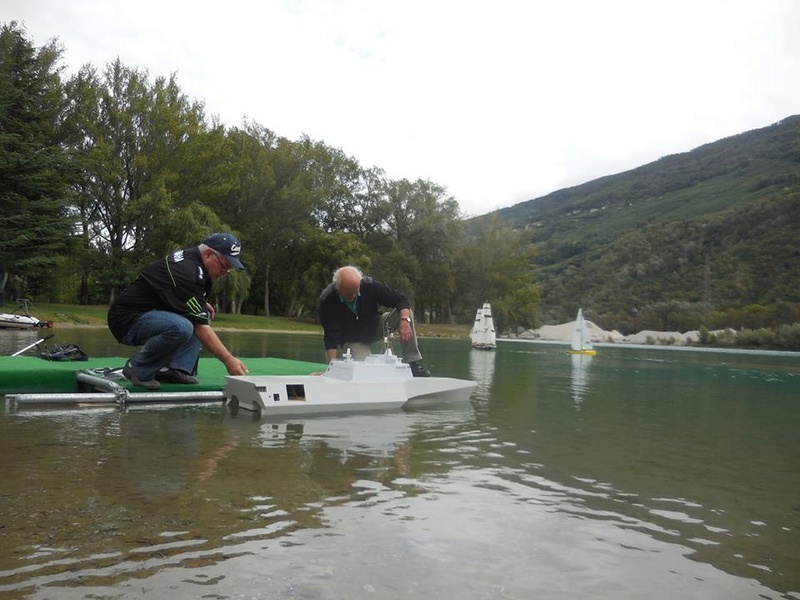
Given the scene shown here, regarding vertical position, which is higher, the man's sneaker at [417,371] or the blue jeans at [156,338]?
the blue jeans at [156,338]

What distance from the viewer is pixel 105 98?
4488 centimetres

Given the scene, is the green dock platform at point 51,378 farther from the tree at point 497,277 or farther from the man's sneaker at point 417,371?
the tree at point 497,277

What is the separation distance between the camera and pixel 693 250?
9106 cm

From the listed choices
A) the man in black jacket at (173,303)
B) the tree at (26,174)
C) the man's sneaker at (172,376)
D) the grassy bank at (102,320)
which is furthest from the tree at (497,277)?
the man in black jacket at (173,303)

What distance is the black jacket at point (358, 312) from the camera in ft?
24.8

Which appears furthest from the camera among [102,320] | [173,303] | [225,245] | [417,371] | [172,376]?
[102,320]

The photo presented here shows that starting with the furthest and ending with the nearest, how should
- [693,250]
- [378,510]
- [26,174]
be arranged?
[693,250] < [26,174] < [378,510]

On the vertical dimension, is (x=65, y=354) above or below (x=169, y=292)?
below

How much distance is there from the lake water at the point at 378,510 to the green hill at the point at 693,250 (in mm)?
69721

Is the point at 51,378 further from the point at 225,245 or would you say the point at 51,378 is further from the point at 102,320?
the point at 102,320

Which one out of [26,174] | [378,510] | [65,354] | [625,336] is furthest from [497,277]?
[378,510]

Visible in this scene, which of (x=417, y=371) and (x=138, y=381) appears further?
(x=417, y=371)

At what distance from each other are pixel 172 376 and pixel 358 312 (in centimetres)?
224

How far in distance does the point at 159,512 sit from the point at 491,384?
928 centimetres
